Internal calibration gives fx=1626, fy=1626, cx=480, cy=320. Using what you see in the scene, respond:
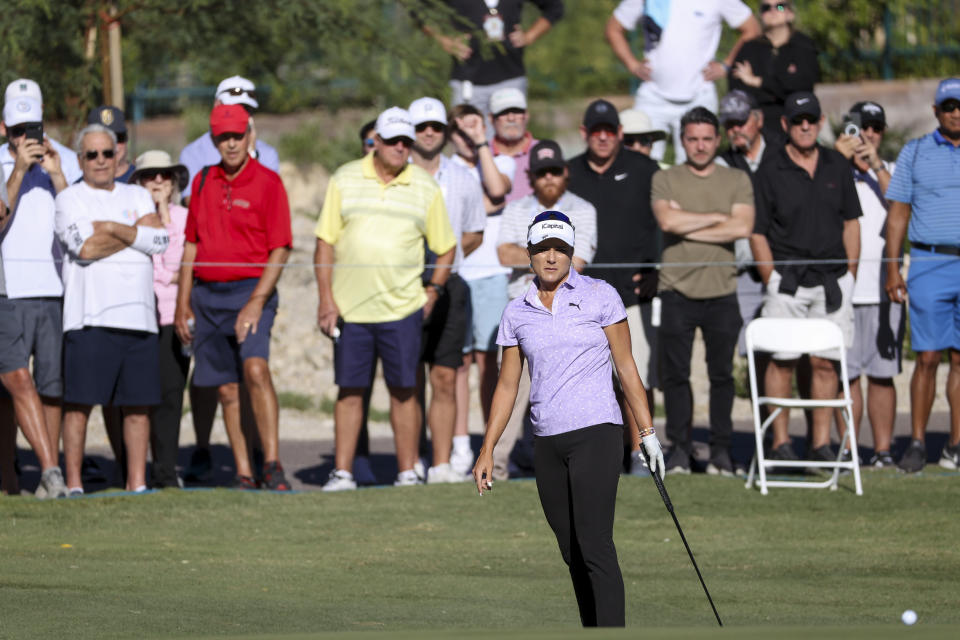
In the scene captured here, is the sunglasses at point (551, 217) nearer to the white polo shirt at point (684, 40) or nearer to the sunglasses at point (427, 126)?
the sunglasses at point (427, 126)

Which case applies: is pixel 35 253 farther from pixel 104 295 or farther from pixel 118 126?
pixel 118 126

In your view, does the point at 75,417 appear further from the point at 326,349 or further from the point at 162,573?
the point at 326,349

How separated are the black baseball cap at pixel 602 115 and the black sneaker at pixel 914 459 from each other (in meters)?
3.16

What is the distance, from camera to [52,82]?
14703mm

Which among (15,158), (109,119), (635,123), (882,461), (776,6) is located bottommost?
(882,461)

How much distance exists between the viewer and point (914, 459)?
11.6 meters

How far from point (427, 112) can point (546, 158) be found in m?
1.03

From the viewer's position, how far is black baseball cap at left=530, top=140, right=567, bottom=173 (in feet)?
37.0

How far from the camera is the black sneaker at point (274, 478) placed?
440 inches

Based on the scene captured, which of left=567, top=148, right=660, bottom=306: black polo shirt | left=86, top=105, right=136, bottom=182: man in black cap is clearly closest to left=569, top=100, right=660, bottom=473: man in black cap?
left=567, top=148, right=660, bottom=306: black polo shirt

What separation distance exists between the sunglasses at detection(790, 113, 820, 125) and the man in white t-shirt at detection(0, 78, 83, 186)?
5096 mm

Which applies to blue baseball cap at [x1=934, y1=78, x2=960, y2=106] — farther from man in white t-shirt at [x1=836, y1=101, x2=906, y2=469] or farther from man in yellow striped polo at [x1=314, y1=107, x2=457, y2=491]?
man in yellow striped polo at [x1=314, y1=107, x2=457, y2=491]

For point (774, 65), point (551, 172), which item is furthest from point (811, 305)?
point (774, 65)

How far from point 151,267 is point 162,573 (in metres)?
2.80
